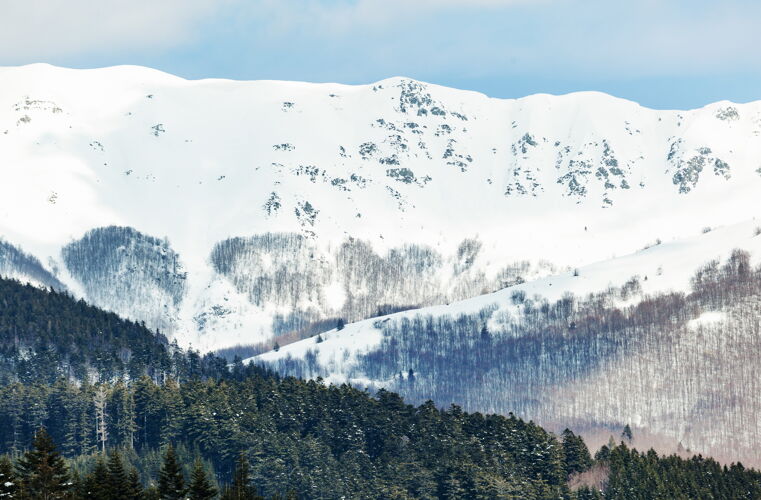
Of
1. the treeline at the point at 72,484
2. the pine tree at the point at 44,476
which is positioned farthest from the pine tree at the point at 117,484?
the pine tree at the point at 44,476

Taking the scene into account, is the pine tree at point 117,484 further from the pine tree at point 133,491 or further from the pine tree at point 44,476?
the pine tree at point 44,476

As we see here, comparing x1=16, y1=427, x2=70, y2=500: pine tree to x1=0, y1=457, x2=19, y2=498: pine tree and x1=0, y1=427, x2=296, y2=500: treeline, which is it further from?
x1=0, y1=457, x2=19, y2=498: pine tree

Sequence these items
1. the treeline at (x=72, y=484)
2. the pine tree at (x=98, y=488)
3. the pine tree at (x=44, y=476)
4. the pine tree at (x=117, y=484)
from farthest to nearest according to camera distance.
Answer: the pine tree at (x=117, y=484) → the pine tree at (x=44, y=476) → the pine tree at (x=98, y=488) → the treeline at (x=72, y=484)

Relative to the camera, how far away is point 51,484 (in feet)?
419

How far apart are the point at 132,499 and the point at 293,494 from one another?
224 feet

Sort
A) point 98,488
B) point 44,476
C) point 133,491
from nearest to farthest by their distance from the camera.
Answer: point 98,488, point 44,476, point 133,491

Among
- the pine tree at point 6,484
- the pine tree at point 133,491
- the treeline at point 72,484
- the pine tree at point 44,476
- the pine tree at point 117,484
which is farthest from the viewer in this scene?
the pine tree at point 133,491

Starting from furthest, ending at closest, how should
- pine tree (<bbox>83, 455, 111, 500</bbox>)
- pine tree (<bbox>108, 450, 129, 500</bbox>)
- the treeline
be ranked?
pine tree (<bbox>108, 450, 129, 500</bbox>) → pine tree (<bbox>83, 455, 111, 500</bbox>) → the treeline

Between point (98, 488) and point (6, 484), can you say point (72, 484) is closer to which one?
point (98, 488)

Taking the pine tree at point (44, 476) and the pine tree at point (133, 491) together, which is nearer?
the pine tree at point (44, 476)

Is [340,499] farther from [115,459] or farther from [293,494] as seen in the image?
[115,459]

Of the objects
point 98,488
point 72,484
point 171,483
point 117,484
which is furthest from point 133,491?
point 72,484

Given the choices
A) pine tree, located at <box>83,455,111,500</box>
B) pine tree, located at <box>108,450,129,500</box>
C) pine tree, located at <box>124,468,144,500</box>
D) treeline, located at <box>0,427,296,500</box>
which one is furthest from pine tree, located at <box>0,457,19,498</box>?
pine tree, located at <box>124,468,144,500</box>

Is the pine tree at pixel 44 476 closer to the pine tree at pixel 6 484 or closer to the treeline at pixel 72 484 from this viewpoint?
the treeline at pixel 72 484
